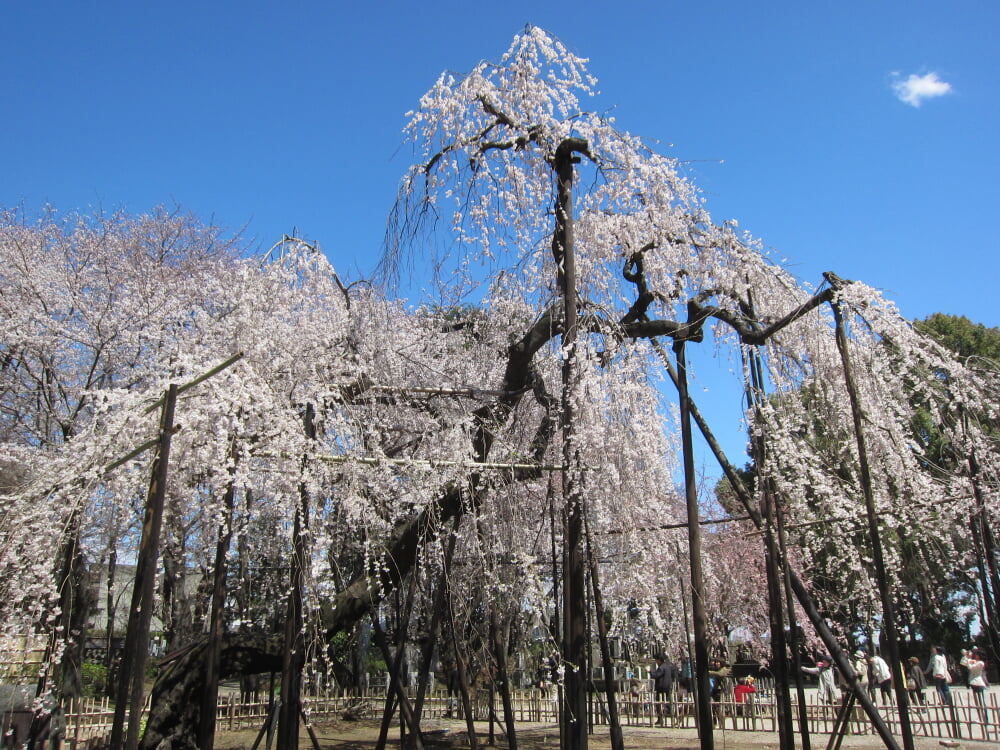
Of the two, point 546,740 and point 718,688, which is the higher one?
point 718,688

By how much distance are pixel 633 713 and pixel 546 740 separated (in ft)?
9.64

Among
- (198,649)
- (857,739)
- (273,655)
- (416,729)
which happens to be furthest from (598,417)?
(857,739)

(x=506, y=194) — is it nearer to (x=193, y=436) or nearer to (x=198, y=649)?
(x=193, y=436)

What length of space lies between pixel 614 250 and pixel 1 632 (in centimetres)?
686

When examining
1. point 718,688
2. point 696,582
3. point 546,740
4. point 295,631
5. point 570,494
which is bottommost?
point 546,740

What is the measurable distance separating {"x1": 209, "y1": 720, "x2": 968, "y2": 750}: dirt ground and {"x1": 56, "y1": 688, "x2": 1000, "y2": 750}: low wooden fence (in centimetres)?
28

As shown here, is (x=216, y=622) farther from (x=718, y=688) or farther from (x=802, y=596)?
(x=718, y=688)

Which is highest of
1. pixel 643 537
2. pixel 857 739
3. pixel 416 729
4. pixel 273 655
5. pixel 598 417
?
pixel 598 417

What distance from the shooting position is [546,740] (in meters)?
12.3

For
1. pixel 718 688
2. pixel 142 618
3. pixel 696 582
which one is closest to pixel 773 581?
pixel 696 582

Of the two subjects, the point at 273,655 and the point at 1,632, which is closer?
the point at 1,632

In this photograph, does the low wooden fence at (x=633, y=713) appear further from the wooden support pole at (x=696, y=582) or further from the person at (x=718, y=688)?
the wooden support pole at (x=696, y=582)

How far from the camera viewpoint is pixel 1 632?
5336mm

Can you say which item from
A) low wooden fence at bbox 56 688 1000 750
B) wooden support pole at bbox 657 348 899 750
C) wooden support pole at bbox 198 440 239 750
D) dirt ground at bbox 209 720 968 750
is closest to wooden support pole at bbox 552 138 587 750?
wooden support pole at bbox 657 348 899 750
